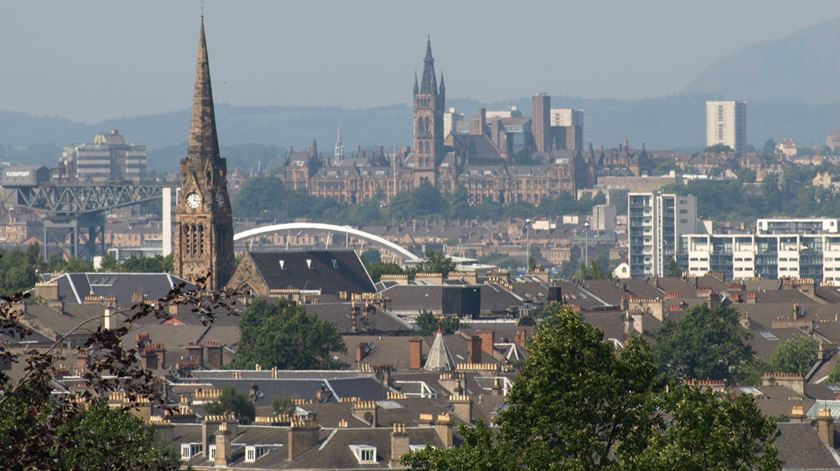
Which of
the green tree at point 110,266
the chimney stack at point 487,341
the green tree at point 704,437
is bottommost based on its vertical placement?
the green tree at point 110,266

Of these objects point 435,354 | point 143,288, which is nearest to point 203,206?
point 143,288

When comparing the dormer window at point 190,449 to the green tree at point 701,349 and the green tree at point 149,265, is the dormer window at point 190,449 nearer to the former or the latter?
the green tree at point 701,349

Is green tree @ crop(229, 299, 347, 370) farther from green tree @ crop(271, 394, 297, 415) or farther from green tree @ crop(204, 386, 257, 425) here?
green tree @ crop(204, 386, 257, 425)

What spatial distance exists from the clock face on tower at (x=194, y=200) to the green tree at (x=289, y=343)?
41.7 metres

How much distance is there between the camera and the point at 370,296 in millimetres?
133000

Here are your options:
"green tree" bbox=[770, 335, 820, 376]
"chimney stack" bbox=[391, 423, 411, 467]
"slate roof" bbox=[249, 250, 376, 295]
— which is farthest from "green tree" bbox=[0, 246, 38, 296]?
"chimney stack" bbox=[391, 423, 411, 467]

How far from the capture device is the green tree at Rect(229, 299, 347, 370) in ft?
327

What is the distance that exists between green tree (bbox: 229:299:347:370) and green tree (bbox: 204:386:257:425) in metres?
19.8

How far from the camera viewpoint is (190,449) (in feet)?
219

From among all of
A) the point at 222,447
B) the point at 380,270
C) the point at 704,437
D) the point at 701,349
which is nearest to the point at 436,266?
the point at 380,270

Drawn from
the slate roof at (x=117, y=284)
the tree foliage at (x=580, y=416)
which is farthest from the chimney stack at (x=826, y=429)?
the slate roof at (x=117, y=284)

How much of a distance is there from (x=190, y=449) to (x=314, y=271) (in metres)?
81.0

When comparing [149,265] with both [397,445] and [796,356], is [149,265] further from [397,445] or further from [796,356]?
[397,445]

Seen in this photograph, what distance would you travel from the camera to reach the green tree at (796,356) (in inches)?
3954
